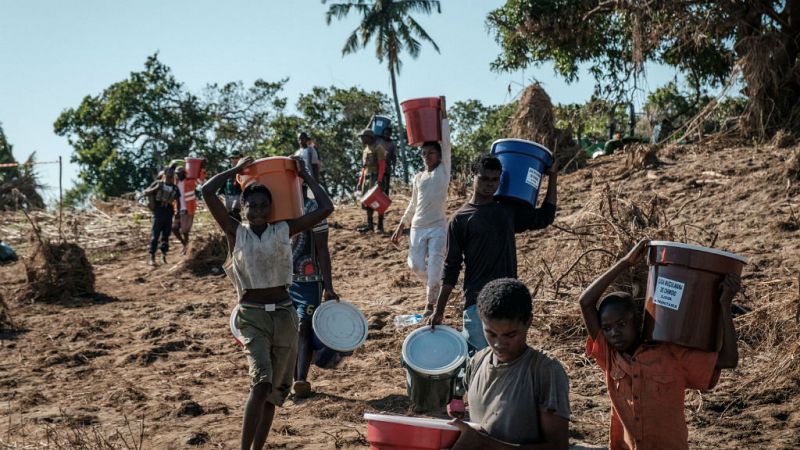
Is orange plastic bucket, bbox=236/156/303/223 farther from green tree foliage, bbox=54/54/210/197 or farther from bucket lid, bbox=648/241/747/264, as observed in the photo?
green tree foliage, bbox=54/54/210/197

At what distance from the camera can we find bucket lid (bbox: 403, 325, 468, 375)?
190 inches

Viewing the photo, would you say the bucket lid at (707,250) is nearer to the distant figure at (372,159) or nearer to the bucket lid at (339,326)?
the bucket lid at (339,326)

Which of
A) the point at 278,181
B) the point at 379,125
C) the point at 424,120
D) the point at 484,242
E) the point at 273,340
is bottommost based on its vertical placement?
the point at 273,340

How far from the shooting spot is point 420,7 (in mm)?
32031

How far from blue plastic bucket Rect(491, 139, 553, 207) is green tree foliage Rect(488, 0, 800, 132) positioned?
6666 mm

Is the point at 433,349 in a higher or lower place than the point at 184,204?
lower

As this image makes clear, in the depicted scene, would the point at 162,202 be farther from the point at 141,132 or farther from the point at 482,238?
→ the point at 141,132

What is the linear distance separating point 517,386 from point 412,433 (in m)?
0.45


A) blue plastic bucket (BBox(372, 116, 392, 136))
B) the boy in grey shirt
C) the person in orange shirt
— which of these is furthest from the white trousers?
blue plastic bucket (BBox(372, 116, 392, 136))

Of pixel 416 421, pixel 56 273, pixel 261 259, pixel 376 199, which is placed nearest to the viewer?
pixel 416 421

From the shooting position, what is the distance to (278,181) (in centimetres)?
460

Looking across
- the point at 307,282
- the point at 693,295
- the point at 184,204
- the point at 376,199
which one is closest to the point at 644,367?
the point at 693,295

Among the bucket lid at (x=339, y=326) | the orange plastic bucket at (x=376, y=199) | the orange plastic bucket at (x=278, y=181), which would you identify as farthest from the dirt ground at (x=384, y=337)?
the orange plastic bucket at (x=278, y=181)

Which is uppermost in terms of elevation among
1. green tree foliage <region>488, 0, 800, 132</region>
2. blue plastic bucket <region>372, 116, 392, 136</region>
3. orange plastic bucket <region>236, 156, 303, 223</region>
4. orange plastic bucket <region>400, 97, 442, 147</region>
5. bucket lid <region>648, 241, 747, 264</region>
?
green tree foliage <region>488, 0, 800, 132</region>
